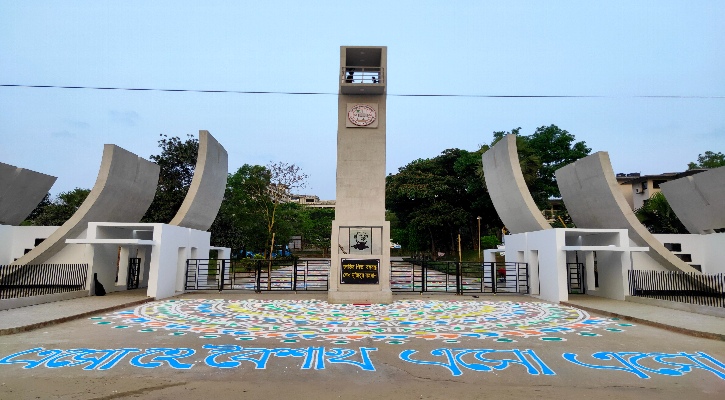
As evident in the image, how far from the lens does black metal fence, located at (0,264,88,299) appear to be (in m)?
16.7

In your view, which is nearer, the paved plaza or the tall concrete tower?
the paved plaza

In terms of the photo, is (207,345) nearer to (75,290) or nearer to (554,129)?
→ (75,290)

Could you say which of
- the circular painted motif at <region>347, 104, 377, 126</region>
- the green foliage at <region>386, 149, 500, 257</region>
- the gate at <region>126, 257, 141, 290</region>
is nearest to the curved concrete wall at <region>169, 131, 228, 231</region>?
the gate at <region>126, 257, 141, 290</region>

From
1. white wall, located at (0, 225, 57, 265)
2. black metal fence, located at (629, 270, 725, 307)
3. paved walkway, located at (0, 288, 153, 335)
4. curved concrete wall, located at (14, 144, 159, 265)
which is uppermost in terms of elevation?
curved concrete wall, located at (14, 144, 159, 265)

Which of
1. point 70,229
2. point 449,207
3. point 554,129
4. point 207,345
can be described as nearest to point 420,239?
point 449,207

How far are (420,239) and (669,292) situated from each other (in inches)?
1303

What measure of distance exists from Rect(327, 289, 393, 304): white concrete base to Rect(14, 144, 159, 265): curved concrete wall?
9.86m

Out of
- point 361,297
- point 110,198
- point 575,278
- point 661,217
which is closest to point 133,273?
point 110,198

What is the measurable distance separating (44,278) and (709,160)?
5713 cm

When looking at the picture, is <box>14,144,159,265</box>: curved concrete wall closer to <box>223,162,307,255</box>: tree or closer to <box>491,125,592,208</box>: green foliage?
<box>223,162,307,255</box>: tree

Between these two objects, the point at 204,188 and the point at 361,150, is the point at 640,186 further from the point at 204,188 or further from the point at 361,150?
the point at 204,188

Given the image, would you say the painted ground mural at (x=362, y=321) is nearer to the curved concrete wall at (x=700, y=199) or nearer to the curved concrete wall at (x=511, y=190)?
the curved concrete wall at (x=511, y=190)

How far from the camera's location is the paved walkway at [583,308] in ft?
32.0

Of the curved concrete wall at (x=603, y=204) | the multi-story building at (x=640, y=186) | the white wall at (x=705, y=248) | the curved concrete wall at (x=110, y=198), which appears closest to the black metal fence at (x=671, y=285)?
the curved concrete wall at (x=603, y=204)
